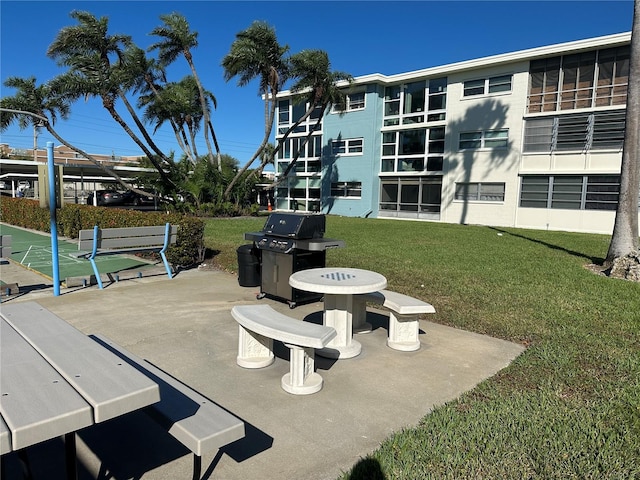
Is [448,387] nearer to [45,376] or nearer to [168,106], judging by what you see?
[45,376]

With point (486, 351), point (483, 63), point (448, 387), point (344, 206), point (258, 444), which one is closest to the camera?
point (258, 444)

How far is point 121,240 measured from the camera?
7.56 metres

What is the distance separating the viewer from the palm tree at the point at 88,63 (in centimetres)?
A: 2097

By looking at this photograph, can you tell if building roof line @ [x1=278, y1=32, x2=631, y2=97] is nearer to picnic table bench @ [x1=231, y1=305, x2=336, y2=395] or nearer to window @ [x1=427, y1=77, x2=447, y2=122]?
window @ [x1=427, y1=77, x2=447, y2=122]

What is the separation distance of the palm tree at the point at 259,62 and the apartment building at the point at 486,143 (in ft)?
11.1

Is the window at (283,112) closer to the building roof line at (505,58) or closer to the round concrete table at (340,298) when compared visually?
the building roof line at (505,58)

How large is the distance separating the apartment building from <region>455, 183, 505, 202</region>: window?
0.06m

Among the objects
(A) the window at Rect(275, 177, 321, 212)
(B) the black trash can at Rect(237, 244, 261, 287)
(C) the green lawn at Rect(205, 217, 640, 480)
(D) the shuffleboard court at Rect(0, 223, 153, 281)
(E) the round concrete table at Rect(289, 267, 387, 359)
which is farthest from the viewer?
(A) the window at Rect(275, 177, 321, 212)

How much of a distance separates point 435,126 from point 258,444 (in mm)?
26286

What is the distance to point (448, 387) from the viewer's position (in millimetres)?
3719

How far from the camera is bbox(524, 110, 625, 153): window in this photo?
20.7 metres

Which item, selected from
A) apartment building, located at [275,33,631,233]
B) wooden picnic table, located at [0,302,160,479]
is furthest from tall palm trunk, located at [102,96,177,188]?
wooden picnic table, located at [0,302,160,479]

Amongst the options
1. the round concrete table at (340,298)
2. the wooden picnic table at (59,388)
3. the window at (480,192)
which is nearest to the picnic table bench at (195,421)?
the wooden picnic table at (59,388)

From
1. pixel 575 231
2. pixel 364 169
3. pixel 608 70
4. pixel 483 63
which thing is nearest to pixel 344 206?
pixel 364 169
